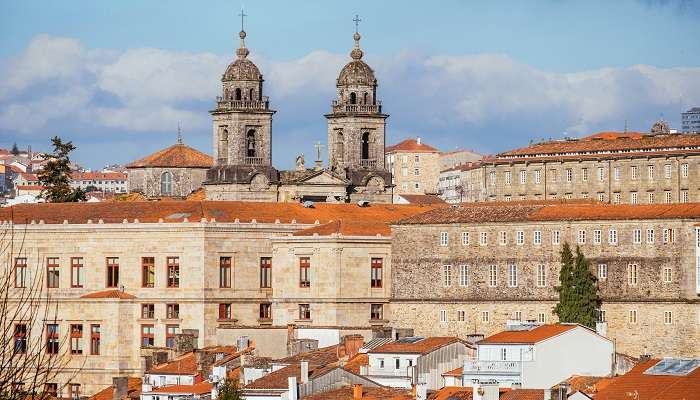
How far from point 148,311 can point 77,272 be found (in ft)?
13.8

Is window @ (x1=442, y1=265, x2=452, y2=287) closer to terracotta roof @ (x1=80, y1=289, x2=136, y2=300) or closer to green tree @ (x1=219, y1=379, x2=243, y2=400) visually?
terracotta roof @ (x1=80, y1=289, x2=136, y2=300)

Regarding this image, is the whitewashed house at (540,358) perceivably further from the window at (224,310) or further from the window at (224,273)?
the window at (224,273)

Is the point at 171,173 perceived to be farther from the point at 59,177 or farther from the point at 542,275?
the point at 542,275

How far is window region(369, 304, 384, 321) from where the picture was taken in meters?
100

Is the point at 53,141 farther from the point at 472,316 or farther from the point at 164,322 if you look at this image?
the point at 472,316

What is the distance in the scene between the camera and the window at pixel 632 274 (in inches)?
3548

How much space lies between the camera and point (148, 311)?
102000 millimetres

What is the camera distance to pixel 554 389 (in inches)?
2653

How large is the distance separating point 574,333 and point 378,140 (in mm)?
57846

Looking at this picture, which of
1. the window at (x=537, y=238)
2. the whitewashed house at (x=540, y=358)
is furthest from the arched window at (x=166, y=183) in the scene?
the whitewashed house at (x=540, y=358)

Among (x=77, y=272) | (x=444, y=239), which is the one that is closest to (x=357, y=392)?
(x=444, y=239)

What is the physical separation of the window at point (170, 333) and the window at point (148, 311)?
957 millimetres

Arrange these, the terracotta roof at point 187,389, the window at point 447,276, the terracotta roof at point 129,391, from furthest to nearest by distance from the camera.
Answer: the window at point 447,276 < the terracotta roof at point 129,391 < the terracotta roof at point 187,389

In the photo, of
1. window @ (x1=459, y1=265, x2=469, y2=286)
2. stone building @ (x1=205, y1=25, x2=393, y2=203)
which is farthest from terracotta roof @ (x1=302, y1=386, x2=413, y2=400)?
stone building @ (x1=205, y1=25, x2=393, y2=203)
